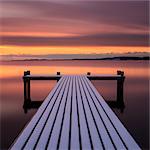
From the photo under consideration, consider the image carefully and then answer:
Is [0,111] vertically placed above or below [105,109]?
below

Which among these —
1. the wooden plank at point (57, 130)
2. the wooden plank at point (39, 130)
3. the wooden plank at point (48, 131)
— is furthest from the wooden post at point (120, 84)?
the wooden plank at point (48, 131)

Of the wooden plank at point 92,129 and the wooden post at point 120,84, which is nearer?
the wooden plank at point 92,129

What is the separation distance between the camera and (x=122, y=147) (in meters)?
4.68

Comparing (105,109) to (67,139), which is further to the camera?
(105,109)

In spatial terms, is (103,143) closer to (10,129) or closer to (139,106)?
(10,129)

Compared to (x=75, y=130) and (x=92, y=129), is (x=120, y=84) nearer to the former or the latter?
(x=92, y=129)

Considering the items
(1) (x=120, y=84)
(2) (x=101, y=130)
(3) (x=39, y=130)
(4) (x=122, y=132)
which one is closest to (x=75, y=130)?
(2) (x=101, y=130)

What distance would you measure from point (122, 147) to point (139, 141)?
265 inches

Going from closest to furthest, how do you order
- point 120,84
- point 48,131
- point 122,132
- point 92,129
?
1. point 122,132
2. point 48,131
3. point 92,129
4. point 120,84

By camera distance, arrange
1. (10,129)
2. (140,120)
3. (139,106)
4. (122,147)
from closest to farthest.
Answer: (122,147)
(10,129)
(140,120)
(139,106)

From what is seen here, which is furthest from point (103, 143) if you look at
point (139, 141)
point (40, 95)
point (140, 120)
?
point (40, 95)

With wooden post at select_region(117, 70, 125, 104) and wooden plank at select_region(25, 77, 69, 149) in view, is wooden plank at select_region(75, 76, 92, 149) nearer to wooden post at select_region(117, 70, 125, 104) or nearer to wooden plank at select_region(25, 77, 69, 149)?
wooden plank at select_region(25, 77, 69, 149)

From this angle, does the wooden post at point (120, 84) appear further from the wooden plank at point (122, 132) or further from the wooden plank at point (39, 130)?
the wooden plank at point (39, 130)

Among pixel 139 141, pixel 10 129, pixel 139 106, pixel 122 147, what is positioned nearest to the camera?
pixel 122 147
